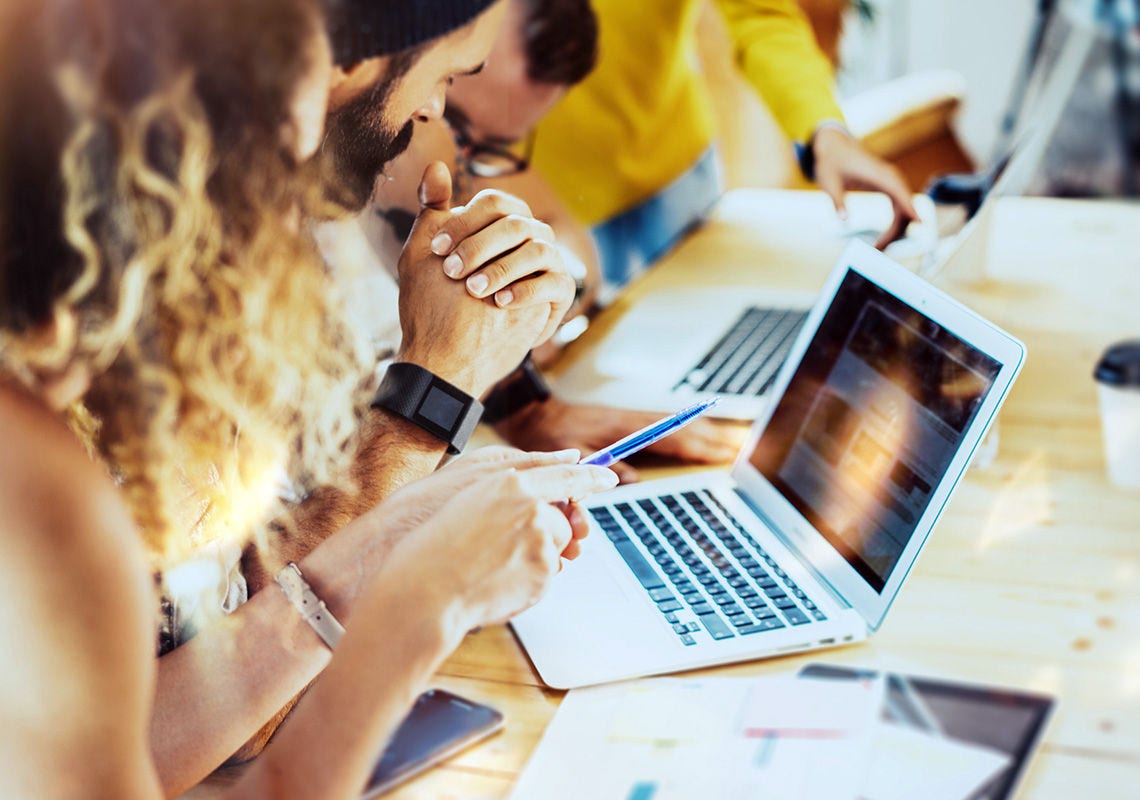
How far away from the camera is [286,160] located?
0.63 m

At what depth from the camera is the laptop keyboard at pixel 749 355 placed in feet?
3.86

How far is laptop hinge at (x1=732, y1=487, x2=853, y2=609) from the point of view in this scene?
826mm

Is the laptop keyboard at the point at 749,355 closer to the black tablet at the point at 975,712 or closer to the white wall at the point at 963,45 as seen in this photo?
the black tablet at the point at 975,712

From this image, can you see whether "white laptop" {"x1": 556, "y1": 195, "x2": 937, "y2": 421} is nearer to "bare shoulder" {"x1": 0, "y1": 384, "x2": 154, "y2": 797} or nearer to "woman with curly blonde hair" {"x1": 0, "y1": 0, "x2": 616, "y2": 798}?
"woman with curly blonde hair" {"x1": 0, "y1": 0, "x2": 616, "y2": 798}

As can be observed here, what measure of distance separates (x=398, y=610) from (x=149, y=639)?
13 cm

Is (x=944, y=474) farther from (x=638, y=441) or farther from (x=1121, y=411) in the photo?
(x=1121, y=411)

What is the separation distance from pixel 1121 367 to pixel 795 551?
1.30 ft

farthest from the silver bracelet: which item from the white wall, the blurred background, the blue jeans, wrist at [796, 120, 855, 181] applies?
the white wall

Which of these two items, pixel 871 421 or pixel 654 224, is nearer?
pixel 871 421

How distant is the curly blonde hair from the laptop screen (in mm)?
437

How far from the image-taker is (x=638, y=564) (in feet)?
2.88

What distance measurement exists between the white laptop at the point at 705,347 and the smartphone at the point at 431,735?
0.46m

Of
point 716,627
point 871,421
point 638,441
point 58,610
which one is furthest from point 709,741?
point 58,610

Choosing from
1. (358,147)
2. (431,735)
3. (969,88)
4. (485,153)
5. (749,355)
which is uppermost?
(358,147)
